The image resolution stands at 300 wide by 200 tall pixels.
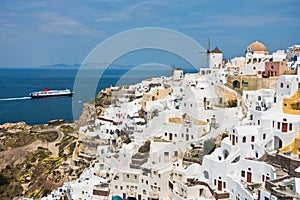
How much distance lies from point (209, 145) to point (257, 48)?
12.4 meters

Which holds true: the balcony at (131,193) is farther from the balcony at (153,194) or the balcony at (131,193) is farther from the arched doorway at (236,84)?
the arched doorway at (236,84)

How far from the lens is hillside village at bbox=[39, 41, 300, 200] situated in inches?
449

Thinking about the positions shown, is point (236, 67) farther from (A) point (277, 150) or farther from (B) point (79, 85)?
(B) point (79, 85)

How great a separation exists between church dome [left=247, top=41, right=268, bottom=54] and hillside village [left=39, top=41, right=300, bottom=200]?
3218 millimetres

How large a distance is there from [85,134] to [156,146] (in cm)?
780

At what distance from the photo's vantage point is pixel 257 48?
24.5 meters

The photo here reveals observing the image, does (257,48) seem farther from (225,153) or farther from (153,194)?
(153,194)

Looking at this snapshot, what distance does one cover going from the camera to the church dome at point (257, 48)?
79.9ft

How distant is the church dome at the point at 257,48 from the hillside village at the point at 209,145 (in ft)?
10.6

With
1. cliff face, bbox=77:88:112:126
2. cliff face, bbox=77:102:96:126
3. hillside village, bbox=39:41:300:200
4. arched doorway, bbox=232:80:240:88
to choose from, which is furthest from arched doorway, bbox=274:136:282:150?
cliff face, bbox=77:102:96:126

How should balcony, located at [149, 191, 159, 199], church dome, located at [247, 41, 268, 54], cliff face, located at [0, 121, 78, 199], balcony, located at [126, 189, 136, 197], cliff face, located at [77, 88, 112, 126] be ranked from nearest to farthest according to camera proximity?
balcony, located at [149, 191, 159, 199]
balcony, located at [126, 189, 136, 197]
cliff face, located at [0, 121, 78, 199]
church dome, located at [247, 41, 268, 54]
cliff face, located at [77, 88, 112, 126]

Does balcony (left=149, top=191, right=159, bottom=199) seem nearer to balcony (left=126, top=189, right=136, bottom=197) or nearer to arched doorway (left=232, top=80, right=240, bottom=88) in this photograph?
balcony (left=126, top=189, right=136, bottom=197)

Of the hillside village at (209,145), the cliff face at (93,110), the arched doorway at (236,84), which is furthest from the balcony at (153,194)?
the cliff face at (93,110)

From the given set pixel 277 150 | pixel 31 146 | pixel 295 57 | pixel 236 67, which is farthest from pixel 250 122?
pixel 31 146
